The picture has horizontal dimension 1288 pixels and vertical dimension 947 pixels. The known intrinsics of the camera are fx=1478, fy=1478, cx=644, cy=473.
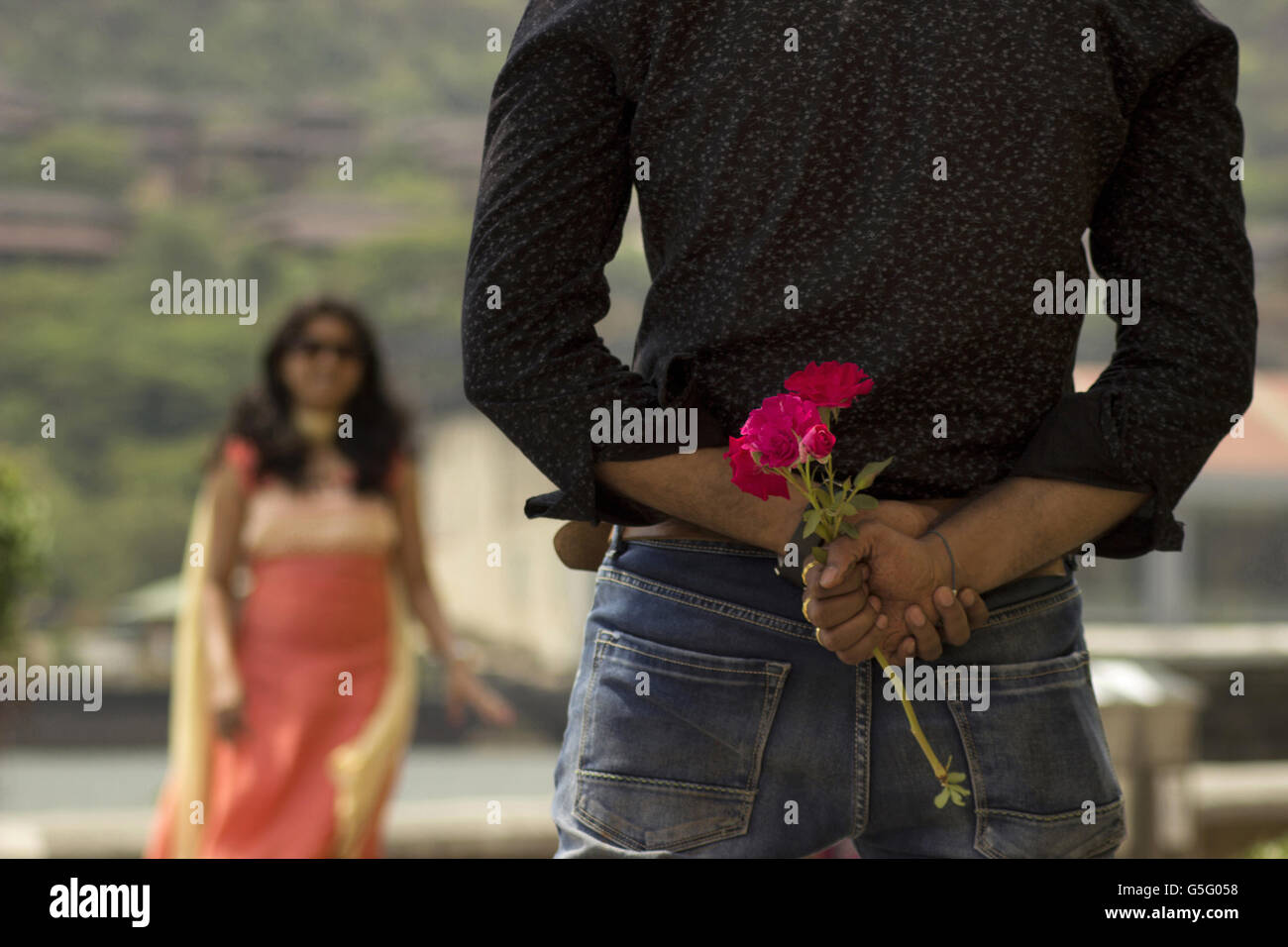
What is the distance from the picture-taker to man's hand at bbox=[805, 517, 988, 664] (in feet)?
3.34

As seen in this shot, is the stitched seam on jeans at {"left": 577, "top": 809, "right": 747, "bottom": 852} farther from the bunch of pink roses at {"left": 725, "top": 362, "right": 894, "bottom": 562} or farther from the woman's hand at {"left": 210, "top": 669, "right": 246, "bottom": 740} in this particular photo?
the woman's hand at {"left": 210, "top": 669, "right": 246, "bottom": 740}

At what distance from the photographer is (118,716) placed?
28.9ft

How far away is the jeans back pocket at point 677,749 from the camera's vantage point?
3.46 feet

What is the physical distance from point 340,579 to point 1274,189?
11.2 meters

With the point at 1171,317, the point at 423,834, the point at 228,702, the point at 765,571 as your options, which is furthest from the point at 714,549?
the point at 423,834

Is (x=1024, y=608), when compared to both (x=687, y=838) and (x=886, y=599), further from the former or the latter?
(x=687, y=838)

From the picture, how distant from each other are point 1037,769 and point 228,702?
2.67 m

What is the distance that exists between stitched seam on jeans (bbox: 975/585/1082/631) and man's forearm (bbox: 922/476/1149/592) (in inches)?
1.3

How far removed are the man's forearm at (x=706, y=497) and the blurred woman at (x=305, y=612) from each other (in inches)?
99.9

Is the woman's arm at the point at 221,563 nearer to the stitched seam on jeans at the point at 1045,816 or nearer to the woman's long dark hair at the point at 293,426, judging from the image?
the woman's long dark hair at the point at 293,426

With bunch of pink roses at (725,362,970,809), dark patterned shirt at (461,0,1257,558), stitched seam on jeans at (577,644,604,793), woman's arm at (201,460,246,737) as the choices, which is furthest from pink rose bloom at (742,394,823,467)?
woman's arm at (201,460,246,737)

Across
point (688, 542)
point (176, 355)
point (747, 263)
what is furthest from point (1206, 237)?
point (176, 355)

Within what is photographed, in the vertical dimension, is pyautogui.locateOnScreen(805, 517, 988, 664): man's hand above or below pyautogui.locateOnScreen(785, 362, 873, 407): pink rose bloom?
below

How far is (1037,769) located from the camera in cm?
108
